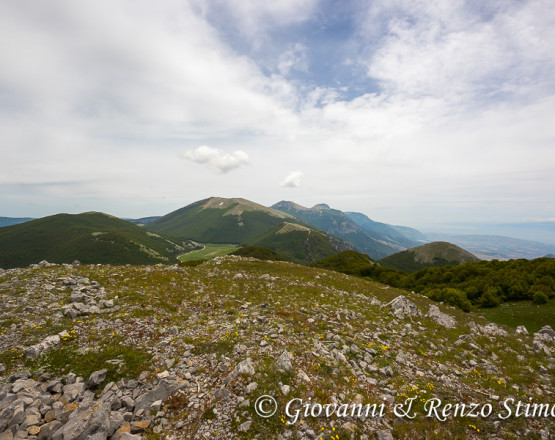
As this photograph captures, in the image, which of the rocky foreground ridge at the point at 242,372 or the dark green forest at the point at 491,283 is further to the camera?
the dark green forest at the point at 491,283

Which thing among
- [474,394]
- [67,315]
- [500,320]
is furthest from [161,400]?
[500,320]

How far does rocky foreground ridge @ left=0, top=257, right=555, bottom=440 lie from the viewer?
28.7 feet

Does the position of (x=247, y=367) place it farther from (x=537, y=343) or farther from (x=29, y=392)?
(x=537, y=343)

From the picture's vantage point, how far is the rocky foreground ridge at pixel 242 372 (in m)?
8.75

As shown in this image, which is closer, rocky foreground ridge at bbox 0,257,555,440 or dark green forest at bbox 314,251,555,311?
rocky foreground ridge at bbox 0,257,555,440

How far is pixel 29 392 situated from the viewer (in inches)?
362

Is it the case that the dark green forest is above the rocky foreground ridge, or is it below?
below

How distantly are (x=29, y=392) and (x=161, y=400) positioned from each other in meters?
5.23

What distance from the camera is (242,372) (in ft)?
36.1

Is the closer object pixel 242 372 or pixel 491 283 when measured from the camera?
pixel 242 372

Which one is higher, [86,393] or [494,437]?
[86,393]

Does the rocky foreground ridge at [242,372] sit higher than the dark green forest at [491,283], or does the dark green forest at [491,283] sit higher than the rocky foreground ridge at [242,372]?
the rocky foreground ridge at [242,372]

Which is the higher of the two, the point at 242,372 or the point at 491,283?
the point at 242,372

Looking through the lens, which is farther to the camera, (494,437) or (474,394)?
(474,394)
